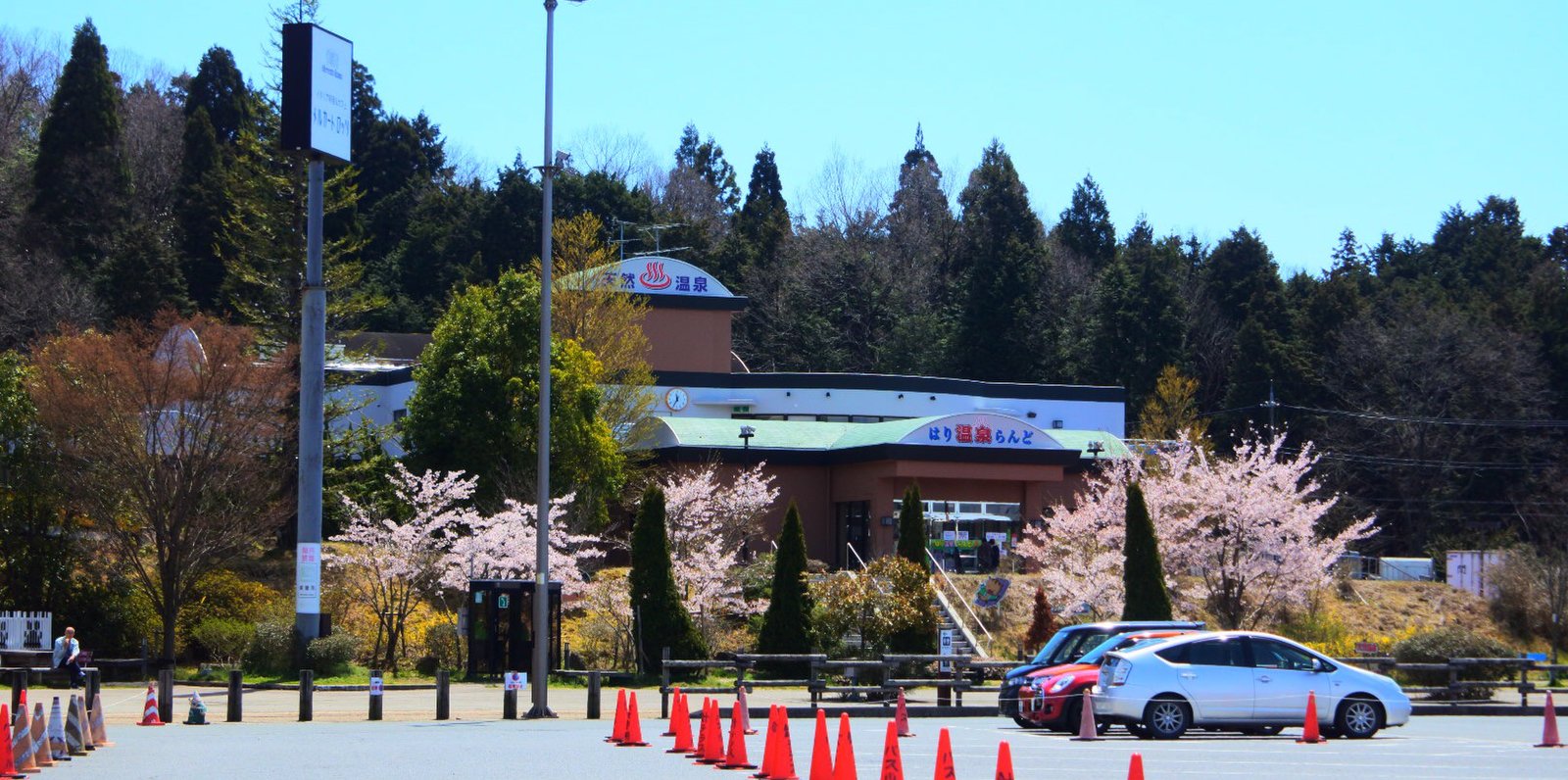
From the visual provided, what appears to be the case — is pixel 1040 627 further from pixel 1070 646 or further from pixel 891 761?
pixel 891 761

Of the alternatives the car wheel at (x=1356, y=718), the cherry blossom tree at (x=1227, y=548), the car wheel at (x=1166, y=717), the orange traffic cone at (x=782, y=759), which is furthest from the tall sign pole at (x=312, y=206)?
the cherry blossom tree at (x=1227, y=548)

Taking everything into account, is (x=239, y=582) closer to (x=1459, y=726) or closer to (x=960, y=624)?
(x=960, y=624)

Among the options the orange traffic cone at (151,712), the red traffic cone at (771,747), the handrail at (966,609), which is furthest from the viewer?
the handrail at (966,609)

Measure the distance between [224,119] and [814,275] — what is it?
3256cm

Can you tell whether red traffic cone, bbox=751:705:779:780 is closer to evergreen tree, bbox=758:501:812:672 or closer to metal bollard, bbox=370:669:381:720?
metal bollard, bbox=370:669:381:720

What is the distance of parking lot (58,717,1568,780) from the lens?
51.8ft

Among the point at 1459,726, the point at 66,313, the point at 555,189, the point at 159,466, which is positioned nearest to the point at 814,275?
the point at 555,189

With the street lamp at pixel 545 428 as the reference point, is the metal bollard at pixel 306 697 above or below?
below

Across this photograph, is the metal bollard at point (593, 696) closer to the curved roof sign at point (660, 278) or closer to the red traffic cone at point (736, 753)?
the red traffic cone at point (736, 753)

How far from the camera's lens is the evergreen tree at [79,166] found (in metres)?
71.2

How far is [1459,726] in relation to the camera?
24578 millimetres

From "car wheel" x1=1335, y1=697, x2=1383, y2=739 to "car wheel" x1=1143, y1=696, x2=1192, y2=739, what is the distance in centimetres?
205

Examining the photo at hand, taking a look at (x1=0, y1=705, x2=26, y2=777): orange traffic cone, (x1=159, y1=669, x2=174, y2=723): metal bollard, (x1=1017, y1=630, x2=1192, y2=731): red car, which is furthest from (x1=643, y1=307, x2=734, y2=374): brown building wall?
(x1=0, y1=705, x2=26, y2=777): orange traffic cone

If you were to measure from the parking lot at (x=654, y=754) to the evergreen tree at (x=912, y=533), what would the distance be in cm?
1110
